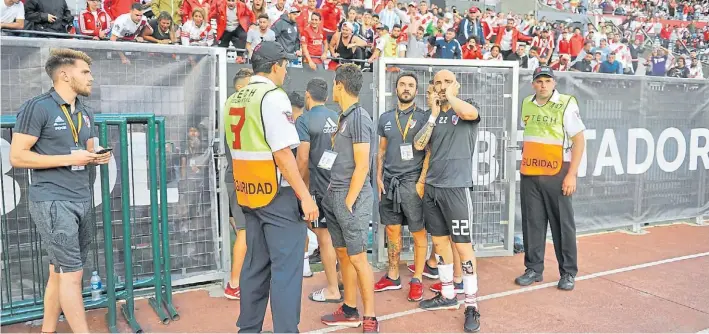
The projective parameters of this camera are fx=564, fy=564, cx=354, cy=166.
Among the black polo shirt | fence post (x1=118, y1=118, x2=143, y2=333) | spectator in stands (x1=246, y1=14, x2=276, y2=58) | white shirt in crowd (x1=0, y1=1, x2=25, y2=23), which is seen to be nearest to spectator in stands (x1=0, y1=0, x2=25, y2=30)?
white shirt in crowd (x1=0, y1=1, x2=25, y2=23)

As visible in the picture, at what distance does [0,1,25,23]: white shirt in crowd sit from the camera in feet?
25.2

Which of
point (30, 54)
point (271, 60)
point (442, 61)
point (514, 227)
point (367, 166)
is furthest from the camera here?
point (514, 227)

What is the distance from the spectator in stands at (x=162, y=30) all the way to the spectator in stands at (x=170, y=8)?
0.66 meters

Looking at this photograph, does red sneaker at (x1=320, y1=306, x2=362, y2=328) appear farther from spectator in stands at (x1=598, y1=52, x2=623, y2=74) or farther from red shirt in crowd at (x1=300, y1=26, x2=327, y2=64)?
spectator in stands at (x1=598, y1=52, x2=623, y2=74)

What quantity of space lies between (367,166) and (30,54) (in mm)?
2885

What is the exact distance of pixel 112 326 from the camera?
14.3 ft

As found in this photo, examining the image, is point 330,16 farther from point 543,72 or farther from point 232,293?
point 232,293

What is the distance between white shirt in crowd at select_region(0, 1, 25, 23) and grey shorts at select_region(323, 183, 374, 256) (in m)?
5.97

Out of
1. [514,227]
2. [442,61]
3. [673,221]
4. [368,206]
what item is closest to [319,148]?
[368,206]

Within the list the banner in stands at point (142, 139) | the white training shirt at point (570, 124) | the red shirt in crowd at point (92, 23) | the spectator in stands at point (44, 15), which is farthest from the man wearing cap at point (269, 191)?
the red shirt in crowd at point (92, 23)

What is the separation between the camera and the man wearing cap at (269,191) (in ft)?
11.6

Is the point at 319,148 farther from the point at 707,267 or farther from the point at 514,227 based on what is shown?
the point at 707,267

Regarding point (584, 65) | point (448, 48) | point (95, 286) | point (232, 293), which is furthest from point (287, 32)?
point (584, 65)

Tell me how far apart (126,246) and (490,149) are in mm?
4087
